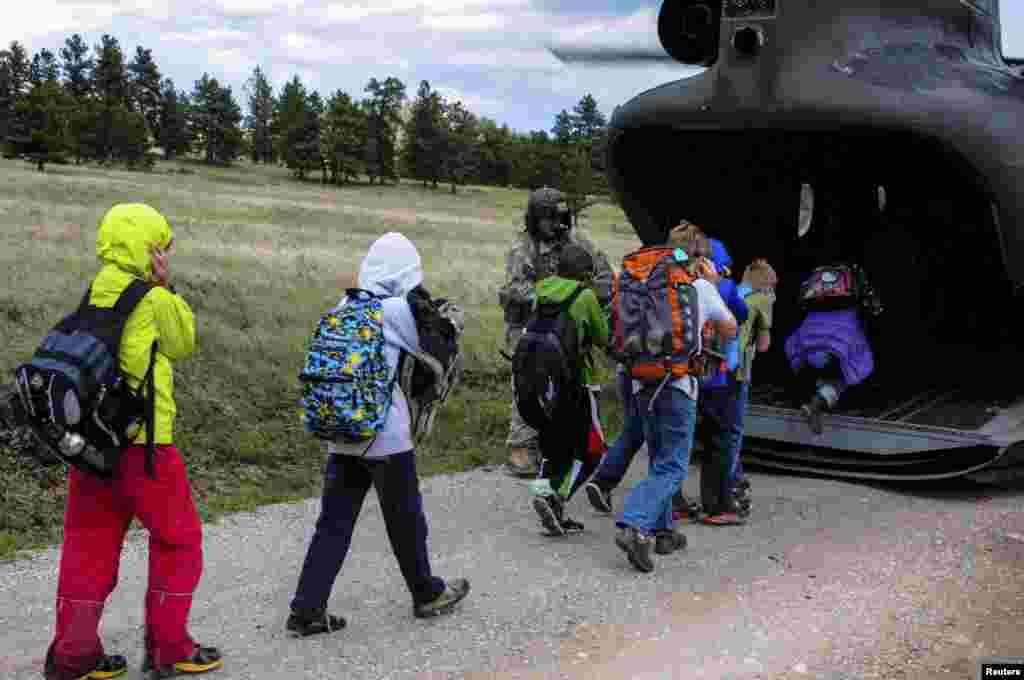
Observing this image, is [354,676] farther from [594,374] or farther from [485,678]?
[594,374]

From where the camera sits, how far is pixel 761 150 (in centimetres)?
923

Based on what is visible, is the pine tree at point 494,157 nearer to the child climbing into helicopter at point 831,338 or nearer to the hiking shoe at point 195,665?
the child climbing into helicopter at point 831,338

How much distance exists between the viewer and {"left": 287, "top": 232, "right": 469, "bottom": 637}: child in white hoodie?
15.3ft

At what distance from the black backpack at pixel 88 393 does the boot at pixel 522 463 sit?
157 inches

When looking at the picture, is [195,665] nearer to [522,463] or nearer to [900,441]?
[522,463]

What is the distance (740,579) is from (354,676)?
7.01 feet

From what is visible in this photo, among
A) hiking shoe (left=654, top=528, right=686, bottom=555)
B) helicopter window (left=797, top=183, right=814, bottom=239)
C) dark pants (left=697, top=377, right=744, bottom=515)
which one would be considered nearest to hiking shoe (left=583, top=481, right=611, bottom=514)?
hiking shoe (left=654, top=528, right=686, bottom=555)

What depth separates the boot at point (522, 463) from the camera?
7.84 m

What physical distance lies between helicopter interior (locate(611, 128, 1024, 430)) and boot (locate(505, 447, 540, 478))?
80.8 inches

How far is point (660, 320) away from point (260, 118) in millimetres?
95343

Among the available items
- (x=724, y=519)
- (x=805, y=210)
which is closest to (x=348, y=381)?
(x=724, y=519)

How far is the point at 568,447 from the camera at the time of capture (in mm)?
6164

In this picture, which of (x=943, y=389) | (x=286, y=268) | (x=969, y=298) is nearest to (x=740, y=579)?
(x=943, y=389)

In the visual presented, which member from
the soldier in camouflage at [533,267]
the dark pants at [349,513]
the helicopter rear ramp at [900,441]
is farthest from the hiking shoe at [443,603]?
the helicopter rear ramp at [900,441]
